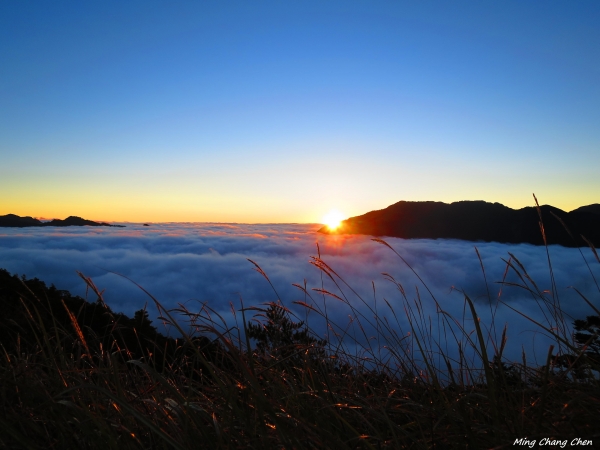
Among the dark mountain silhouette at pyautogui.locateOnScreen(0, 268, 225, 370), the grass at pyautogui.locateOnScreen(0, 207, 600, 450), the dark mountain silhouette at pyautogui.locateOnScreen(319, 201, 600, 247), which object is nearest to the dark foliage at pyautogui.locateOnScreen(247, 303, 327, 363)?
the grass at pyautogui.locateOnScreen(0, 207, 600, 450)

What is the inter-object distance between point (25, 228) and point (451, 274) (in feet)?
287

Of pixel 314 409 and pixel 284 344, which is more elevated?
pixel 314 409

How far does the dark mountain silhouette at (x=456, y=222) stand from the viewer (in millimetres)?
109075

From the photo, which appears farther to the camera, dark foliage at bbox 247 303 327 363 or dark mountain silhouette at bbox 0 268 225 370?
dark mountain silhouette at bbox 0 268 225 370

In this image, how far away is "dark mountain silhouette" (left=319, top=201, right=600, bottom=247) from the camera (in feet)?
358

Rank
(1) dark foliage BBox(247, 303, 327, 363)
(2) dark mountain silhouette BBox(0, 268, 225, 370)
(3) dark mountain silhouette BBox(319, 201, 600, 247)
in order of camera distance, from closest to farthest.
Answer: (1) dark foliage BBox(247, 303, 327, 363) < (2) dark mountain silhouette BBox(0, 268, 225, 370) < (3) dark mountain silhouette BBox(319, 201, 600, 247)

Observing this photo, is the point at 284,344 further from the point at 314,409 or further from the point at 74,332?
the point at 74,332

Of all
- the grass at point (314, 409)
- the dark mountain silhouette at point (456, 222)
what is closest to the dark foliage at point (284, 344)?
the grass at point (314, 409)

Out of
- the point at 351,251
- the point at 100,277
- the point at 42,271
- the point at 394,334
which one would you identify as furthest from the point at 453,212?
the point at 394,334

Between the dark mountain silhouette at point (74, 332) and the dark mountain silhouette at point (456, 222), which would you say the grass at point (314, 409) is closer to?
the dark mountain silhouette at point (74, 332)

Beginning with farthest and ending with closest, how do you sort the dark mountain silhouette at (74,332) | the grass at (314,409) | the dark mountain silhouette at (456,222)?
1. the dark mountain silhouette at (456,222)
2. the dark mountain silhouette at (74,332)
3. the grass at (314,409)

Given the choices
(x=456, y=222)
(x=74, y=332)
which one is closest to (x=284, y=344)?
(x=74, y=332)

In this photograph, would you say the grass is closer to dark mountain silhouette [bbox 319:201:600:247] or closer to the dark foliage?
the dark foliage

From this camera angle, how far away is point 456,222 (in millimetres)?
122750
